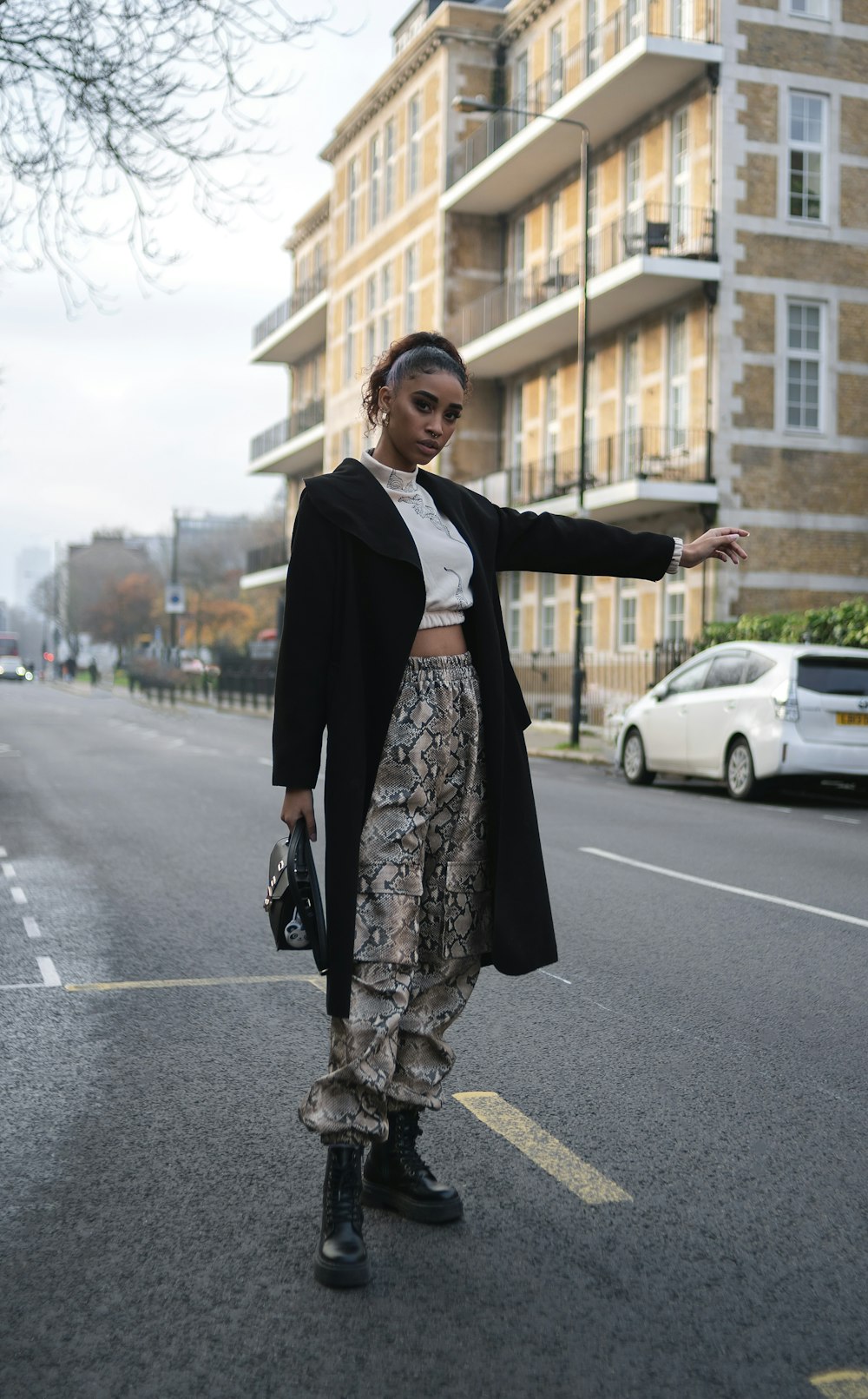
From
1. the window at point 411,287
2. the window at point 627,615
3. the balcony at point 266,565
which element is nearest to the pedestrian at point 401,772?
the window at point 627,615

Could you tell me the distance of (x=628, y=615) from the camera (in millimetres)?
31109

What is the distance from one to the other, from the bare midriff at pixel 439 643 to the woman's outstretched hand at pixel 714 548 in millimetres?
651

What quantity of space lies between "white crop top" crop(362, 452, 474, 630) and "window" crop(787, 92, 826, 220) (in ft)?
88.7

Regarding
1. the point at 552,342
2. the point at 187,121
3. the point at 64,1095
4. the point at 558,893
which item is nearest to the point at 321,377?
the point at 552,342

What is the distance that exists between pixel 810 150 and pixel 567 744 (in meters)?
12.4

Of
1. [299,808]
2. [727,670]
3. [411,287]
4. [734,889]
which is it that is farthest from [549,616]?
[299,808]

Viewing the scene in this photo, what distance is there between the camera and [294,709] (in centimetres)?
353

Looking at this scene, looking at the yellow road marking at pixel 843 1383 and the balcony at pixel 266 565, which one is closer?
the yellow road marking at pixel 843 1383

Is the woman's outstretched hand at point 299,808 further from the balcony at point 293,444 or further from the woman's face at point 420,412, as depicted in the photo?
the balcony at point 293,444

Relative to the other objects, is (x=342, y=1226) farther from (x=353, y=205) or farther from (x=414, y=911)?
(x=353, y=205)

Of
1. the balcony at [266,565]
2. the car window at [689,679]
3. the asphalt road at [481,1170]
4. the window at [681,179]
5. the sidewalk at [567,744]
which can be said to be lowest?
the sidewalk at [567,744]

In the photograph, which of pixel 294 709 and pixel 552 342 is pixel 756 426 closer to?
pixel 552 342

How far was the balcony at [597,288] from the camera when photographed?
2764 cm

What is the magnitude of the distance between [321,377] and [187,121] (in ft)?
141
